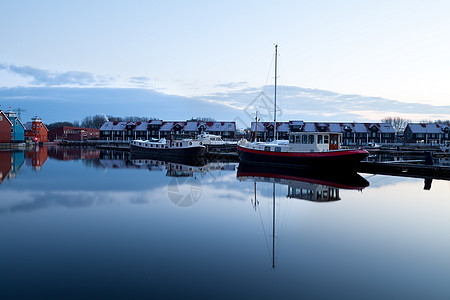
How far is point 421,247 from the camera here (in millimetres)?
10898

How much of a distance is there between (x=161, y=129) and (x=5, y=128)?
3791 centimetres

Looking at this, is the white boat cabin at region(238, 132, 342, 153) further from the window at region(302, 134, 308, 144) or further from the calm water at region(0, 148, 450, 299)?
the calm water at region(0, 148, 450, 299)

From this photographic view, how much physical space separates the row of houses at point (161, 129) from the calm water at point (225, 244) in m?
72.2

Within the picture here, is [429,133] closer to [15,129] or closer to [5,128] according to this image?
[5,128]

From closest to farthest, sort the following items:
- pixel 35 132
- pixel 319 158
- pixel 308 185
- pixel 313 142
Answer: pixel 308 185, pixel 319 158, pixel 313 142, pixel 35 132

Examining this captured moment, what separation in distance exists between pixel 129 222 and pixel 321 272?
8.16 metres

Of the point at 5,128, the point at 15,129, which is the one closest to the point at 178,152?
the point at 5,128

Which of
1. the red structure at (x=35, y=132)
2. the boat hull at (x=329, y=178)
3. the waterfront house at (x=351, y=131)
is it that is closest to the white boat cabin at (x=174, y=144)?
the boat hull at (x=329, y=178)

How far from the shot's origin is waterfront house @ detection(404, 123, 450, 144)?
290 feet

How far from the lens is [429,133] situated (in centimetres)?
8931

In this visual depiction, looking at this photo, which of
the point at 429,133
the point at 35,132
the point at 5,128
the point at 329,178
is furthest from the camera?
the point at 35,132

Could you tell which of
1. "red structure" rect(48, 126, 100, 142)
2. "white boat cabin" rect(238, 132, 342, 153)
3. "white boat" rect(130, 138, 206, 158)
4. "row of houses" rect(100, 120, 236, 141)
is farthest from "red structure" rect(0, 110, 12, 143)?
"white boat cabin" rect(238, 132, 342, 153)

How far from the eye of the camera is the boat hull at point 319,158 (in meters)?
30.5

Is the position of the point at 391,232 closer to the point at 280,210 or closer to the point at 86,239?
the point at 280,210
